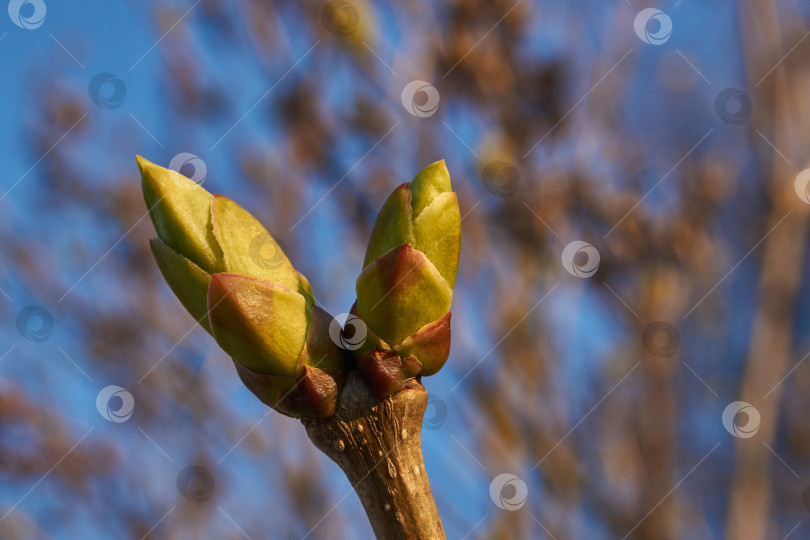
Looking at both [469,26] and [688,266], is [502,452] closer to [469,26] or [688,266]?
[688,266]

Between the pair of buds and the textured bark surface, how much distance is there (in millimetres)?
13

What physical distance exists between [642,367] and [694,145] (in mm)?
803

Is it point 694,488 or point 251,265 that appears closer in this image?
point 251,265

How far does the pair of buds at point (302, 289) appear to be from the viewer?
577 millimetres

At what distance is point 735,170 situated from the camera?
249 centimetres

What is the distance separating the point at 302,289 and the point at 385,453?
15 cm

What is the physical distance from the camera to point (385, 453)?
0.59 meters

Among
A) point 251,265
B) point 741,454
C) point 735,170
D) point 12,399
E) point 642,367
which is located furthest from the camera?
point 12,399

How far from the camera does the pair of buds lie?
577 millimetres

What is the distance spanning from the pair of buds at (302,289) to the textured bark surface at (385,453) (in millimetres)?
13

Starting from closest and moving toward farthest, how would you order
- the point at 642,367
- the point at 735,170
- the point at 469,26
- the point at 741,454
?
the point at 741,454
the point at 642,367
the point at 735,170
the point at 469,26

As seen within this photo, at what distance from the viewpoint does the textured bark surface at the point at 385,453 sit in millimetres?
555

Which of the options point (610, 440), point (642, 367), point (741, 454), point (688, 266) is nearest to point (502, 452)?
point (610, 440)

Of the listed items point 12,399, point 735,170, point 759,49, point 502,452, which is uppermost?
point 759,49
